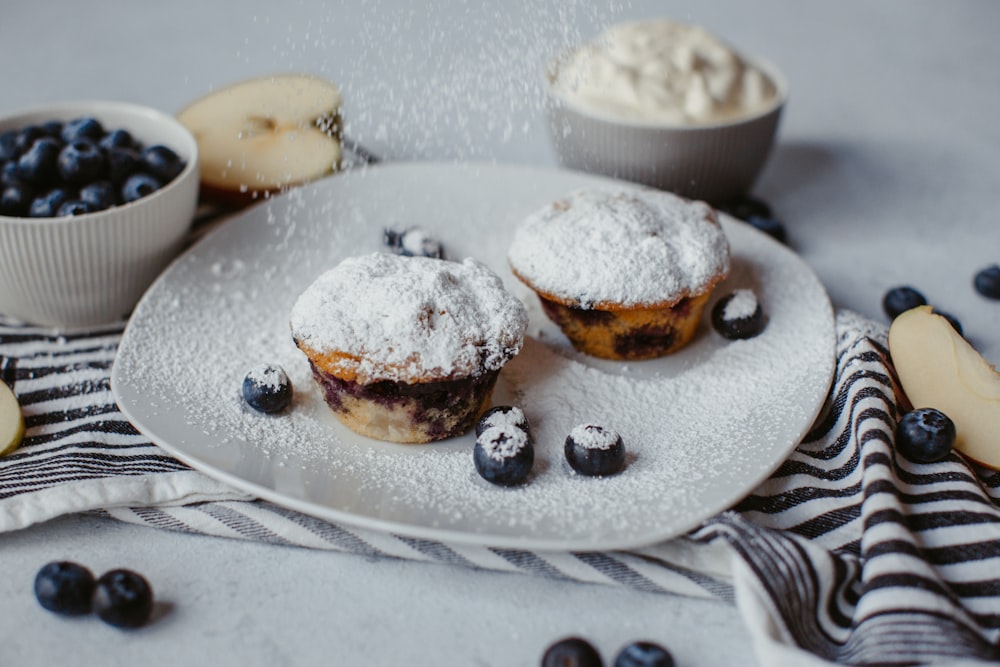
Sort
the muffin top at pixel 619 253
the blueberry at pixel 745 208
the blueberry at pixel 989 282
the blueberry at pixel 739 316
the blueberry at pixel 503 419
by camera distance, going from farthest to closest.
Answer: the blueberry at pixel 745 208 < the blueberry at pixel 989 282 < the blueberry at pixel 739 316 < the muffin top at pixel 619 253 < the blueberry at pixel 503 419

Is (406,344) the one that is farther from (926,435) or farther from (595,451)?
(926,435)

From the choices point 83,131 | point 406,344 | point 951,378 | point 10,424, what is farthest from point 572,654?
point 83,131

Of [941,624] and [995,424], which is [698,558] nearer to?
[941,624]

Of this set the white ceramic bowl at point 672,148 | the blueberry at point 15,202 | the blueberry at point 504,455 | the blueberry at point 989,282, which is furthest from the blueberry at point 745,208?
the blueberry at point 15,202

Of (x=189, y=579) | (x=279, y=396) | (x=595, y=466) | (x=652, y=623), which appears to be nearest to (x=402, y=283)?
(x=279, y=396)

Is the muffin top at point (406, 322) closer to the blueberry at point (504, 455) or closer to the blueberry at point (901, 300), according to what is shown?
the blueberry at point (504, 455)
